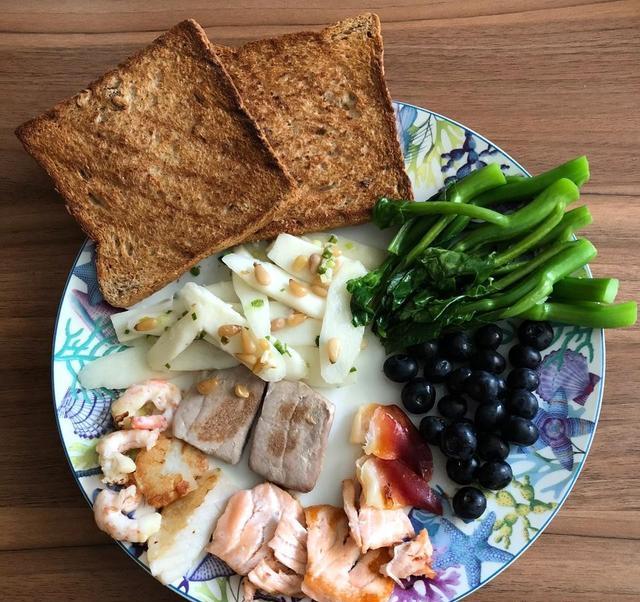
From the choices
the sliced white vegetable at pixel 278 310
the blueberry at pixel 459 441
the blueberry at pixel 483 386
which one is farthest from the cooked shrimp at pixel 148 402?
the blueberry at pixel 483 386

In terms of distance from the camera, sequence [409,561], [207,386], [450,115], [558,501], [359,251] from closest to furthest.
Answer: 1. [409,561]
2. [558,501]
3. [207,386]
4. [359,251]
5. [450,115]

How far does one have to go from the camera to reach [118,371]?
3002 millimetres

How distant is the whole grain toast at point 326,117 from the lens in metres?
3.12

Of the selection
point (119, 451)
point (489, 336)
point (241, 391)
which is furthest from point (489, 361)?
point (119, 451)

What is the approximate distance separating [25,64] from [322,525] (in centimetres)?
277

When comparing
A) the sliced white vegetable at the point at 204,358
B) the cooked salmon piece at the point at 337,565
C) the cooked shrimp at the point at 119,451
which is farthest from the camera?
the sliced white vegetable at the point at 204,358

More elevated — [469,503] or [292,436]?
[292,436]

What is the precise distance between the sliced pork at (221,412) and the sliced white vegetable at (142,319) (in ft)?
1.07

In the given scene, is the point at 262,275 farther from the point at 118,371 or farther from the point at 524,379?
the point at 524,379

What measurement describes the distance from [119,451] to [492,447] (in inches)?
65.0

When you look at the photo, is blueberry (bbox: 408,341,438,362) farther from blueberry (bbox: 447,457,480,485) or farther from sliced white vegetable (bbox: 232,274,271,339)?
sliced white vegetable (bbox: 232,274,271,339)

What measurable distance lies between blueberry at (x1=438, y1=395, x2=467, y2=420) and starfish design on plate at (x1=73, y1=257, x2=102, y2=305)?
169cm

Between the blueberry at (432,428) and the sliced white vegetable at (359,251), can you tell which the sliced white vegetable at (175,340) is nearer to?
the sliced white vegetable at (359,251)

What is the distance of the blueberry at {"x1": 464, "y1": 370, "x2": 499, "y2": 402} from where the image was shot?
2855mm
